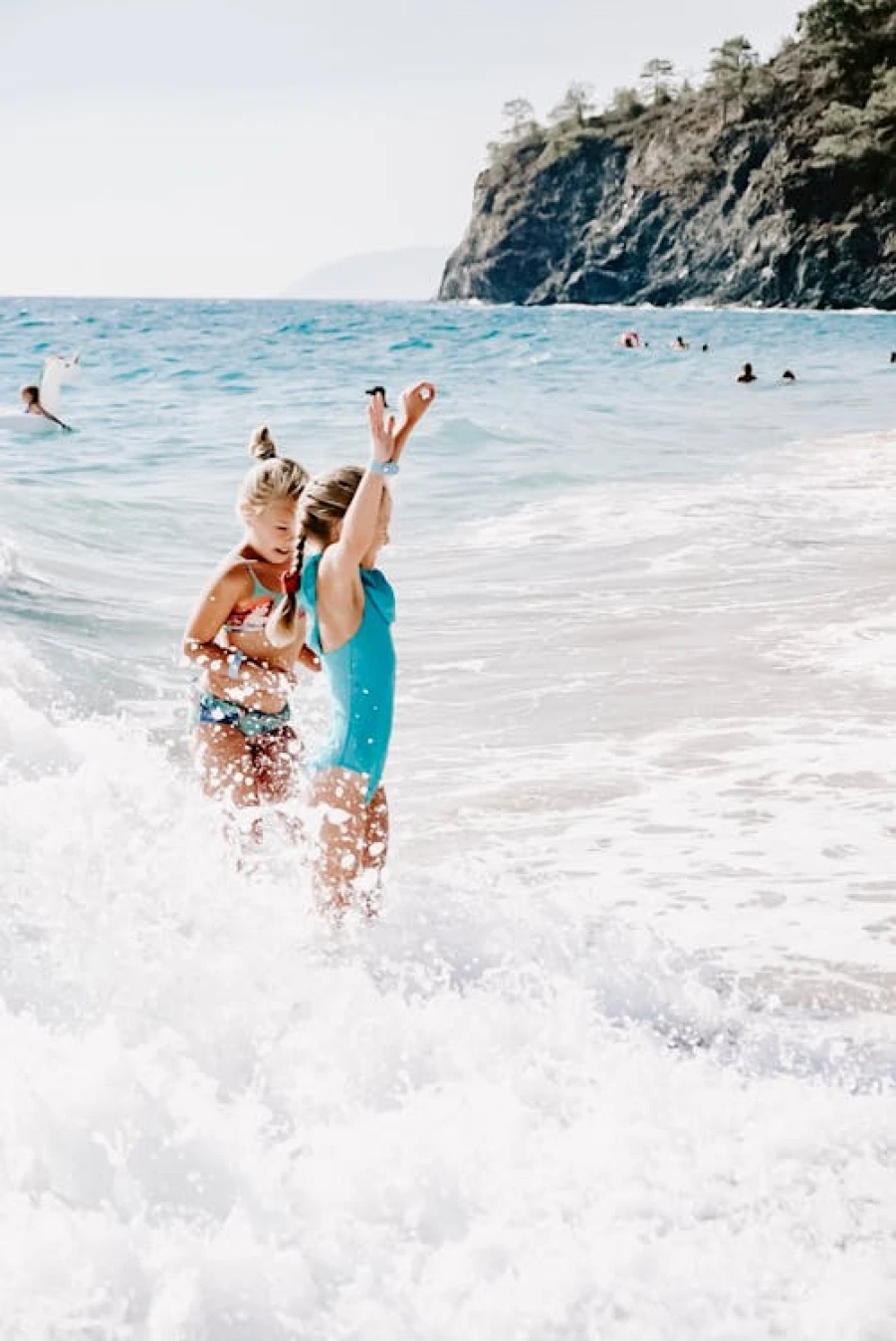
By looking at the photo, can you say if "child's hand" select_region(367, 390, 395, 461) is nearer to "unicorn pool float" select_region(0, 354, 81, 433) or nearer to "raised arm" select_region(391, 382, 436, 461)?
"raised arm" select_region(391, 382, 436, 461)

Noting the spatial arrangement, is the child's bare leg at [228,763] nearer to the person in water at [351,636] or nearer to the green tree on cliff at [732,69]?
the person in water at [351,636]

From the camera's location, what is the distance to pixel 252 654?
16.1 feet

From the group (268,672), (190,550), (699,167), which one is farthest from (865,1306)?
(699,167)

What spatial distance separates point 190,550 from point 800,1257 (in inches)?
488

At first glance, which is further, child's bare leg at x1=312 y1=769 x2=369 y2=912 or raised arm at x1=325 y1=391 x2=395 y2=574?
child's bare leg at x1=312 y1=769 x2=369 y2=912

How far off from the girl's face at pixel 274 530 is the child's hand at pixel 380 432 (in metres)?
0.74

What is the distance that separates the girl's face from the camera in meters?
4.71

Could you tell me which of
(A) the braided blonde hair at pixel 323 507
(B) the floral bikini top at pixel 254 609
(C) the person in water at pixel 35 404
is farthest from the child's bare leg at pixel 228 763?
(C) the person in water at pixel 35 404

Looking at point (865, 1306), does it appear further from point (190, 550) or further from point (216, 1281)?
point (190, 550)

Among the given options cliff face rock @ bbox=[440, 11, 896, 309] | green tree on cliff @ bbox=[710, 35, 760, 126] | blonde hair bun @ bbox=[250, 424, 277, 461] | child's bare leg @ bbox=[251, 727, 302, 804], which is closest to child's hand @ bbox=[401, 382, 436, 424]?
blonde hair bun @ bbox=[250, 424, 277, 461]

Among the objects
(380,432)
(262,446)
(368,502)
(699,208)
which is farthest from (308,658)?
(699,208)

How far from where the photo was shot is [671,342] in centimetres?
6194

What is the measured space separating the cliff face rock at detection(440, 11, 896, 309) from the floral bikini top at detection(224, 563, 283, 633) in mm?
89507

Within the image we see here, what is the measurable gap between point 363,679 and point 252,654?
29.8 inches
